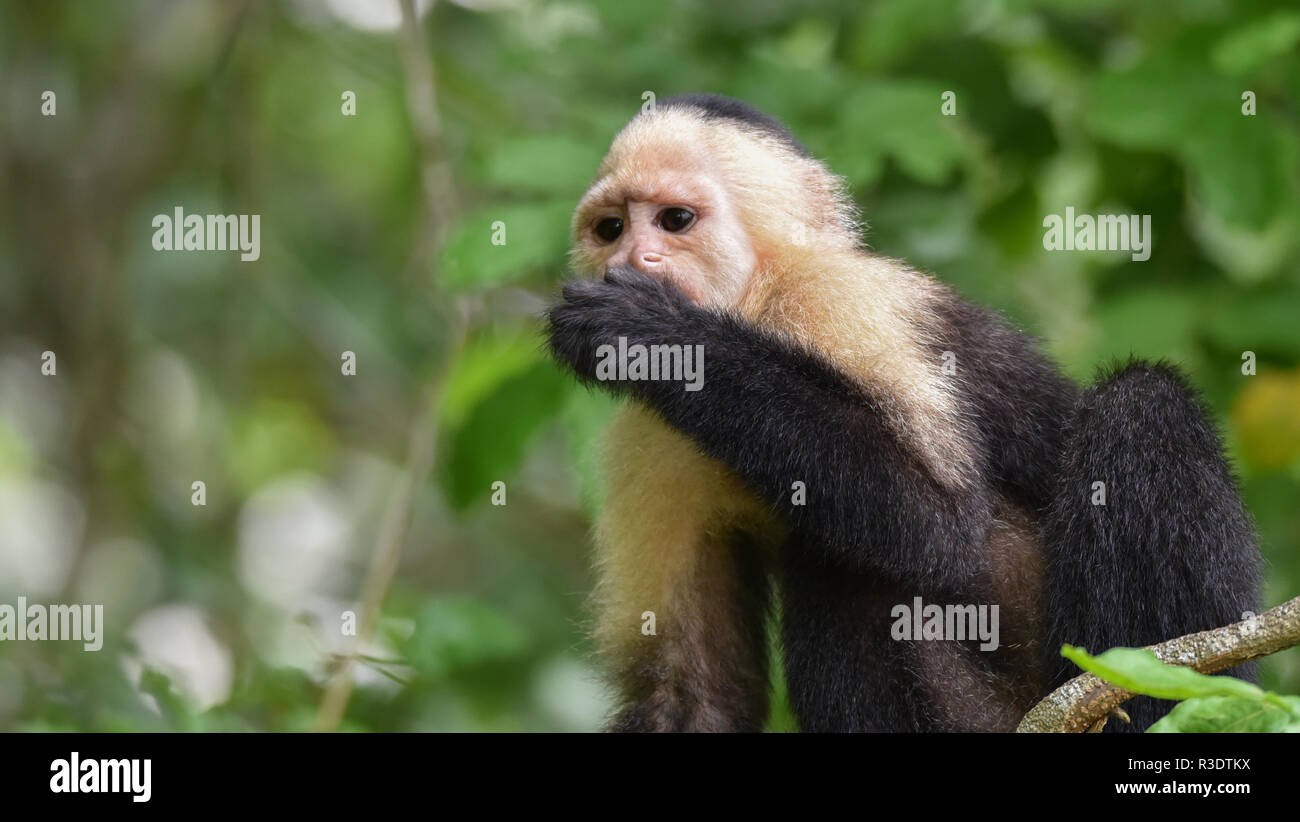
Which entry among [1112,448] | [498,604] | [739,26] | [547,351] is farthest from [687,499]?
[498,604]

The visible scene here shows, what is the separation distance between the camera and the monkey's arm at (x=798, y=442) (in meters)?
4.91

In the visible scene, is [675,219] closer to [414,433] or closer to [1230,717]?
[414,433]

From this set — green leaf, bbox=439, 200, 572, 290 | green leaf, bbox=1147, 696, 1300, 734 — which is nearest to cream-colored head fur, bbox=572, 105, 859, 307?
green leaf, bbox=439, 200, 572, 290

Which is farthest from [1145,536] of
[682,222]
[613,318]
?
[682,222]

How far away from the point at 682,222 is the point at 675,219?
0.03 meters

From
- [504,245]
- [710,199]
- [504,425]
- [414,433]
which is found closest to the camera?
[710,199]

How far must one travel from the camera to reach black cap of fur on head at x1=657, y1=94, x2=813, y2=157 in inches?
234

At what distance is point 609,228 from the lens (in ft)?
19.4

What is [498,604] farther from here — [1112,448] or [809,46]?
[1112,448]

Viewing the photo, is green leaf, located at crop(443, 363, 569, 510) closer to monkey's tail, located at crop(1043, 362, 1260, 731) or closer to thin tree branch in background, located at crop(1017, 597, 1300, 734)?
monkey's tail, located at crop(1043, 362, 1260, 731)

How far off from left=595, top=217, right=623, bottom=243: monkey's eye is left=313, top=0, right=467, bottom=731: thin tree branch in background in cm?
129

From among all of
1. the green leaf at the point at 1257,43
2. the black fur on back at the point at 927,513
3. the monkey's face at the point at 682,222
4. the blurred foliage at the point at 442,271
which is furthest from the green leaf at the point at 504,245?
the green leaf at the point at 1257,43
